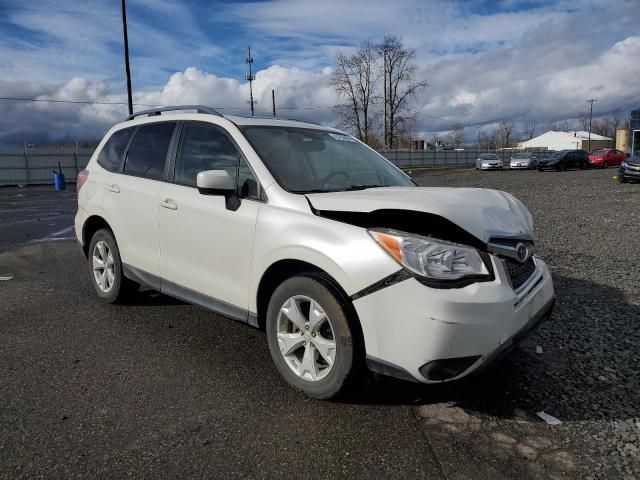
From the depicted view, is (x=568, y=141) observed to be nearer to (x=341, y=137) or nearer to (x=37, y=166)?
(x=37, y=166)

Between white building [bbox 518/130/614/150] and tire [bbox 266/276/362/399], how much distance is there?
432ft

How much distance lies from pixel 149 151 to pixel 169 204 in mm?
816

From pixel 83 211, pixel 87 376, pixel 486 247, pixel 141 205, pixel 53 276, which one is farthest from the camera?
pixel 53 276

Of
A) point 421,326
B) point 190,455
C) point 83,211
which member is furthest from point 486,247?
point 83,211

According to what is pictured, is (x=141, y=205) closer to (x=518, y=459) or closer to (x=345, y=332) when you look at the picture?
(x=345, y=332)

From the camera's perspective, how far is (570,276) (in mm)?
5820

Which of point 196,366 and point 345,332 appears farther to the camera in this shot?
point 196,366

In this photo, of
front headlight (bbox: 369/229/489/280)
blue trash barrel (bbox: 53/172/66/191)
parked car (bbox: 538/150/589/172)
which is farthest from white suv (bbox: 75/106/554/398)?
parked car (bbox: 538/150/589/172)

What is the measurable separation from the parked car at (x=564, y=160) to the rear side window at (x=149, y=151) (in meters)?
37.0

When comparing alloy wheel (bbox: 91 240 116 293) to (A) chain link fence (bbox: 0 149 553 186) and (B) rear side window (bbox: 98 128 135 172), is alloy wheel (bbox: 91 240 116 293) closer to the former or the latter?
(B) rear side window (bbox: 98 128 135 172)

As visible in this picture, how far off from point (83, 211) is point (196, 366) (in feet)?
8.30

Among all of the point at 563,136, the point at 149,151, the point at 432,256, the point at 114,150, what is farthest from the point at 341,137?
the point at 563,136

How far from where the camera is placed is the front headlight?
258 centimetres

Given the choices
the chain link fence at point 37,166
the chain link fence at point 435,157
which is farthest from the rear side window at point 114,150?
the chain link fence at point 435,157
